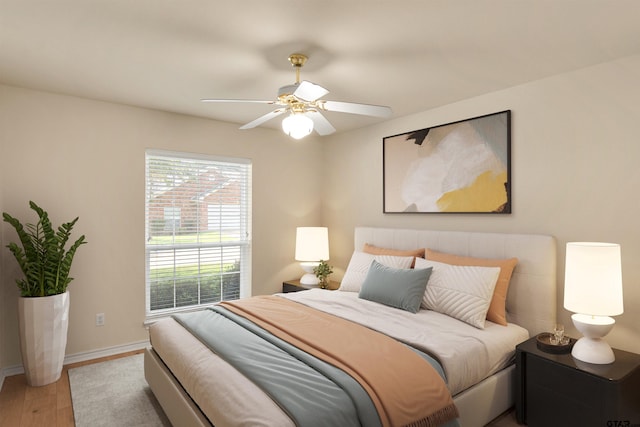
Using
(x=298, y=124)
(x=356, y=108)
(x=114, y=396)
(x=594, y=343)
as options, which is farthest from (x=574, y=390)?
(x=114, y=396)

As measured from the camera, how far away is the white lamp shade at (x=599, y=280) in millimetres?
2186

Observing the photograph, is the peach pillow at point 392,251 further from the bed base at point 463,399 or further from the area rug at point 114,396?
the area rug at point 114,396

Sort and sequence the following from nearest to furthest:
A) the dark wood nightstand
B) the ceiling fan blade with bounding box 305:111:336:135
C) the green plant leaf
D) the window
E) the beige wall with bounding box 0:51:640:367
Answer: the beige wall with bounding box 0:51:640:367, the ceiling fan blade with bounding box 305:111:336:135, the green plant leaf, the window, the dark wood nightstand

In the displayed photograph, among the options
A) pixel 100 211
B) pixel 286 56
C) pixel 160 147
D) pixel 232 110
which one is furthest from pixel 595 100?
pixel 100 211

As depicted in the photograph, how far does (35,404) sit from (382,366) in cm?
260

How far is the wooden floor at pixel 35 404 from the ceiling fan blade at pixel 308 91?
2623mm

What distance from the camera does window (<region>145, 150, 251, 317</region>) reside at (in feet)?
12.8

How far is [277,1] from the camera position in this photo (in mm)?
1868

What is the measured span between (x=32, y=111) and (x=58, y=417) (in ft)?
8.28

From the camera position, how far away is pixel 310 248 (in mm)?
4465

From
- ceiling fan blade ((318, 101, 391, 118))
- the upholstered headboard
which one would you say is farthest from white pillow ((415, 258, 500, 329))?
ceiling fan blade ((318, 101, 391, 118))

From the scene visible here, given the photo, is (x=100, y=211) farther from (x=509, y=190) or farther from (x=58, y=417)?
(x=509, y=190)

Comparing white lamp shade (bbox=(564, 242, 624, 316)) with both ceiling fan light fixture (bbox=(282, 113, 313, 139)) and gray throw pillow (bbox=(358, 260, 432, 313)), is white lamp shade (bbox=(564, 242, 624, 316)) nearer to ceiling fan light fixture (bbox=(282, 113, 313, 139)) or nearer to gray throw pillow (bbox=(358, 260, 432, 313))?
gray throw pillow (bbox=(358, 260, 432, 313))

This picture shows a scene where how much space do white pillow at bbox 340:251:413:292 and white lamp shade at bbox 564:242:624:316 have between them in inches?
55.0
